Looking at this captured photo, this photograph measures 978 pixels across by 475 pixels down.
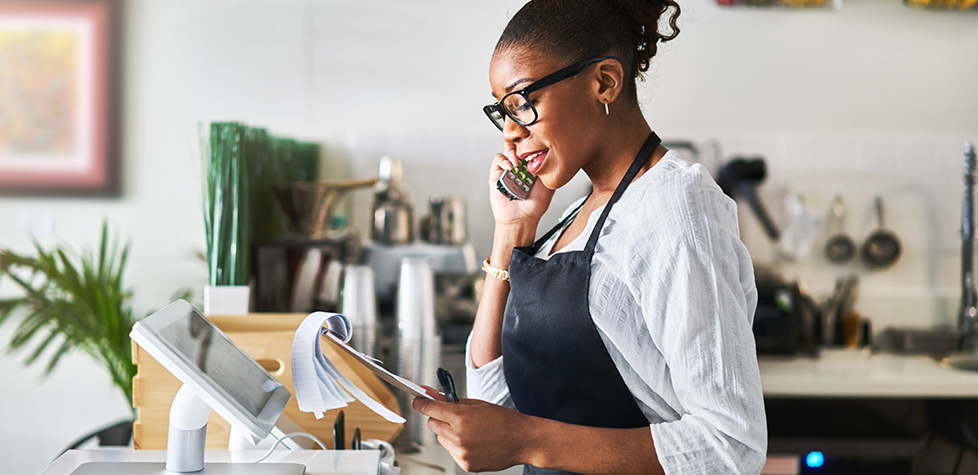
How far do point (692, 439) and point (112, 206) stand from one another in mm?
2596

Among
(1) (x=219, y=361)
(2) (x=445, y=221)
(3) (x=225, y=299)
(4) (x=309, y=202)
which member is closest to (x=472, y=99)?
(2) (x=445, y=221)

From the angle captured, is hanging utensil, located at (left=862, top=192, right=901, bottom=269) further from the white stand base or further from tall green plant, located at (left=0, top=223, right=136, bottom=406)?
tall green plant, located at (left=0, top=223, right=136, bottom=406)

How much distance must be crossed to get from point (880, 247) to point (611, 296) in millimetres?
2188

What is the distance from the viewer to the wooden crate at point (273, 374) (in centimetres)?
130

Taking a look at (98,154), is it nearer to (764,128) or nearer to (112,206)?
(112,206)

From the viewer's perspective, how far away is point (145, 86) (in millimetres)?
2699

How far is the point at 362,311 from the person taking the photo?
Result: 5.60 feet

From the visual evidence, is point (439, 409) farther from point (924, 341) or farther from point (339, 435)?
point (924, 341)

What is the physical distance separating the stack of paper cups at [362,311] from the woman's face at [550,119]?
2.70ft

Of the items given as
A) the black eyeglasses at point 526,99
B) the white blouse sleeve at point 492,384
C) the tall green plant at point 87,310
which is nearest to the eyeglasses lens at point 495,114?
the black eyeglasses at point 526,99

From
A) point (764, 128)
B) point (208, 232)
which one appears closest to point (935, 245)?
point (764, 128)

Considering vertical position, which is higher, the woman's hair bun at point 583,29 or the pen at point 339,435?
the woman's hair bun at point 583,29

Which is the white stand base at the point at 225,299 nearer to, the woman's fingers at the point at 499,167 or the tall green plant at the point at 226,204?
the tall green plant at the point at 226,204

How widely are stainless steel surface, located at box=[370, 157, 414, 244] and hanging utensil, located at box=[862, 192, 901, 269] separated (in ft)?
5.56
